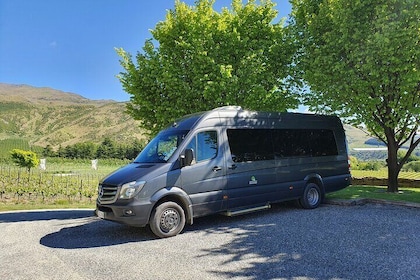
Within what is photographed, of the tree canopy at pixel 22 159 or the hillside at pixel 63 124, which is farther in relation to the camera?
the hillside at pixel 63 124

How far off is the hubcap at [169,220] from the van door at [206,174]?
0.50m

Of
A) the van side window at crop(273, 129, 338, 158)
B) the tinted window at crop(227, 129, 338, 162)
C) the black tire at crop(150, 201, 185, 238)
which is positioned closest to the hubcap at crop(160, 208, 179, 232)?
the black tire at crop(150, 201, 185, 238)

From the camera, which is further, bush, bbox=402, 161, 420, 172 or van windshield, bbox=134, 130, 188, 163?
bush, bbox=402, 161, 420, 172

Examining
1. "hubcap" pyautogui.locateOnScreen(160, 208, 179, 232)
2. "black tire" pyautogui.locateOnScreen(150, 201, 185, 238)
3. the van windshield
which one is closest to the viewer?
"black tire" pyautogui.locateOnScreen(150, 201, 185, 238)

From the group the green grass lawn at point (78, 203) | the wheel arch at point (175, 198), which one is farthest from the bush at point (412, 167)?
the wheel arch at point (175, 198)

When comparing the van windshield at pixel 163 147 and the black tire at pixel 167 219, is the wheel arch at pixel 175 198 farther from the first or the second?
the van windshield at pixel 163 147

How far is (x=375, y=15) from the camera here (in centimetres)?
1065

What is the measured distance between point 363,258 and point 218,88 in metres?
8.71

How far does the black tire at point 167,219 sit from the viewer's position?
6492 millimetres

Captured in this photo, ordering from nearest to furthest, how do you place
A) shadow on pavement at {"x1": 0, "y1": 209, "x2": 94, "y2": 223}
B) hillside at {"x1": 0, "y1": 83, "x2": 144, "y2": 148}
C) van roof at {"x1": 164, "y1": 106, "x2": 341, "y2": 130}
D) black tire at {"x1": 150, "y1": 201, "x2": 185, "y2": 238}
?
black tire at {"x1": 150, "y1": 201, "x2": 185, "y2": 238}, van roof at {"x1": 164, "y1": 106, "x2": 341, "y2": 130}, shadow on pavement at {"x1": 0, "y1": 209, "x2": 94, "y2": 223}, hillside at {"x1": 0, "y1": 83, "x2": 144, "y2": 148}

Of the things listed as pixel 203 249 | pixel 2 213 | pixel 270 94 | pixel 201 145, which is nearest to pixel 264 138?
pixel 201 145

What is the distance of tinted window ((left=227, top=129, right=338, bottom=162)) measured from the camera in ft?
26.6

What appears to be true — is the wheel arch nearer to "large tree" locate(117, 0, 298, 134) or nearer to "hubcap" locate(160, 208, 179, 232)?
A: "hubcap" locate(160, 208, 179, 232)

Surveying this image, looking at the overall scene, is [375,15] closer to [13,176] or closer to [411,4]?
[411,4]
